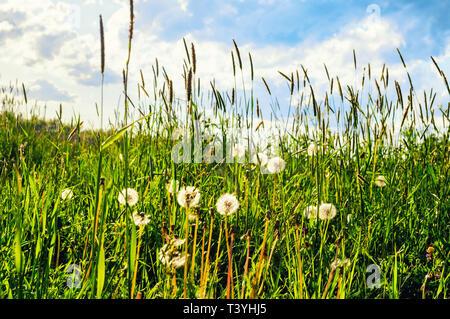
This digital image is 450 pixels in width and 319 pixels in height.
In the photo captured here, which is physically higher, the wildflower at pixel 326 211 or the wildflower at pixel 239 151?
the wildflower at pixel 239 151

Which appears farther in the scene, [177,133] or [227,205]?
[177,133]

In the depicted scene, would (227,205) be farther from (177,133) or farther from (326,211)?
(177,133)

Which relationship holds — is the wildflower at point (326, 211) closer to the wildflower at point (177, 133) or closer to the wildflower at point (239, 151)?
the wildflower at point (239, 151)

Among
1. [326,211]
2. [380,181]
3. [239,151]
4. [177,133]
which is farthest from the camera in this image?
[177,133]

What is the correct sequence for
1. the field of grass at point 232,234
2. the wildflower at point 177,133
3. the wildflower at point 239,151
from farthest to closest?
the wildflower at point 177,133
the wildflower at point 239,151
the field of grass at point 232,234

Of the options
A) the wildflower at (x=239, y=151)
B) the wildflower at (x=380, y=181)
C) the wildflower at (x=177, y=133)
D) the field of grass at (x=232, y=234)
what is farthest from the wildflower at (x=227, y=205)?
the wildflower at (x=177, y=133)

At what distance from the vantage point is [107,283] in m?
1.17

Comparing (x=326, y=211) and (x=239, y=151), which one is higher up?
(x=239, y=151)

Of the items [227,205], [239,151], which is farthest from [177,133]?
[227,205]

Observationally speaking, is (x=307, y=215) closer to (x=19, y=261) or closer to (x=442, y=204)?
(x=442, y=204)

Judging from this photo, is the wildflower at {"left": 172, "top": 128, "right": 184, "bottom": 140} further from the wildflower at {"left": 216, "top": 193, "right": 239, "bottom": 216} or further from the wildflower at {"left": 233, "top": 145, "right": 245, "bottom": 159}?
the wildflower at {"left": 216, "top": 193, "right": 239, "bottom": 216}

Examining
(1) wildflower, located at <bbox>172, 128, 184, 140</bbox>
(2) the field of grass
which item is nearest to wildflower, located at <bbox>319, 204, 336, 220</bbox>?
(2) the field of grass
